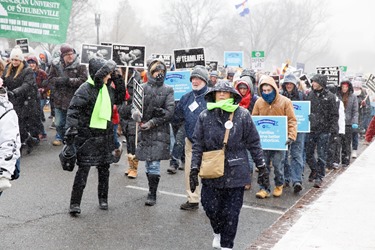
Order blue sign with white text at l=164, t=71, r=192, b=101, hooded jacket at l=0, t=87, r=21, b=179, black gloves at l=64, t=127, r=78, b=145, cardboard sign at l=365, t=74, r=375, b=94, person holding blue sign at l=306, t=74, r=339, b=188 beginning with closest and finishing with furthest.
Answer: hooded jacket at l=0, t=87, r=21, b=179 → black gloves at l=64, t=127, r=78, b=145 → person holding blue sign at l=306, t=74, r=339, b=188 → blue sign with white text at l=164, t=71, r=192, b=101 → cardboard sign at l=365, t=74, r=375, b=94

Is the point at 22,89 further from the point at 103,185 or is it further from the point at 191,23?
the point at 191,23

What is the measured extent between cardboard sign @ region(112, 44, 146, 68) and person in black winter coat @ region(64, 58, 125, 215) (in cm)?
382

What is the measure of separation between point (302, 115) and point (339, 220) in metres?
2.45

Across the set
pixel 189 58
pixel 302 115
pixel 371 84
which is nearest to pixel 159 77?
pixel 302 115

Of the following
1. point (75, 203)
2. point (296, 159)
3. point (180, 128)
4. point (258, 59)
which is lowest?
point (75, 203)

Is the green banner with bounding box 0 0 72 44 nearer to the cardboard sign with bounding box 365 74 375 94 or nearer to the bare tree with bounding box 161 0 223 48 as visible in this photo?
the cardboard sign with bounding box 365 74 375 94

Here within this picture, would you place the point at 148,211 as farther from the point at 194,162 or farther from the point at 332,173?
the point at 332,173

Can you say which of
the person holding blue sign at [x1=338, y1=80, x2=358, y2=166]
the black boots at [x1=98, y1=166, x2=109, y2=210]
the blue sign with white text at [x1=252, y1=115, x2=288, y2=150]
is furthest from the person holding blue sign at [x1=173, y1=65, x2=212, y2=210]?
the person holding blue sign at [x1=338, y1=80, x2=358, y2=166]

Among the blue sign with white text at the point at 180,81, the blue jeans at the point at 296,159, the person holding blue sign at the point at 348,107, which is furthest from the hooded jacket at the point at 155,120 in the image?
the person holding blue sign at the point at 348,107

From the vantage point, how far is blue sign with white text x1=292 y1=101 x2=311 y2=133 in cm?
838

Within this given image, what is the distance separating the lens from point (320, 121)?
28.7ft

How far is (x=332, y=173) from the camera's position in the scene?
10125 millimetres

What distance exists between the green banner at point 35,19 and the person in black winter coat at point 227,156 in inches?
139

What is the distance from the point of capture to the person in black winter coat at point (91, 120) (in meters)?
5.90
